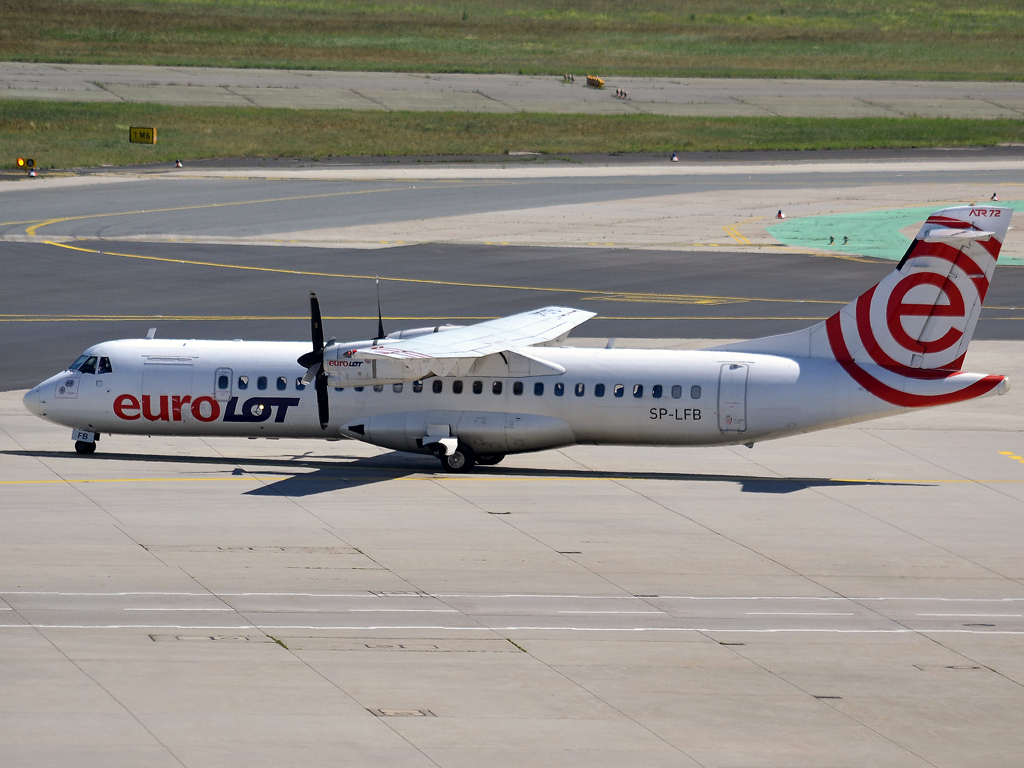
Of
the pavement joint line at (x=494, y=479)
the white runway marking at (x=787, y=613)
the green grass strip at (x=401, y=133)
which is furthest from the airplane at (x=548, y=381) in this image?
the green grass strip at (x=401, y=133)

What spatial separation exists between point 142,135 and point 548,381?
247 ft

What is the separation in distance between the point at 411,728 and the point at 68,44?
132 metres

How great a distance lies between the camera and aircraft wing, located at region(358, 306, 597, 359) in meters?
32.0

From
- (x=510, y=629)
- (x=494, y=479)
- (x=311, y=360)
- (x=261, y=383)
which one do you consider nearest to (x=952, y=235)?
(x=494, y=479)

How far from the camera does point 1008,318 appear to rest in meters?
55.9

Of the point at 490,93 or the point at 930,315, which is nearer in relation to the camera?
the point at 930,315

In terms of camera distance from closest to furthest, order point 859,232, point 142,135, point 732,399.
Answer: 1. point 732,399
2. point 859,232
3. point 142,135

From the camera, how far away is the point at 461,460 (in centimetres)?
3516

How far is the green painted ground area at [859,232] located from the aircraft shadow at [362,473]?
36381 mm

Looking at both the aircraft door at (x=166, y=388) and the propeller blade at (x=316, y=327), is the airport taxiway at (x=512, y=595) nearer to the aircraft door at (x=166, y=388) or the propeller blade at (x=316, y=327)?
the aircraft door at (x=166, y=388)

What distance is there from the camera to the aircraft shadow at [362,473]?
33.8m

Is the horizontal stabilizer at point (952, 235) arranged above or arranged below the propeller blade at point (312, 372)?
above

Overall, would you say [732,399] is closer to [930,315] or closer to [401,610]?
[930,315]

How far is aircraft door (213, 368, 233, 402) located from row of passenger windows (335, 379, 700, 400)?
9.54 ft
